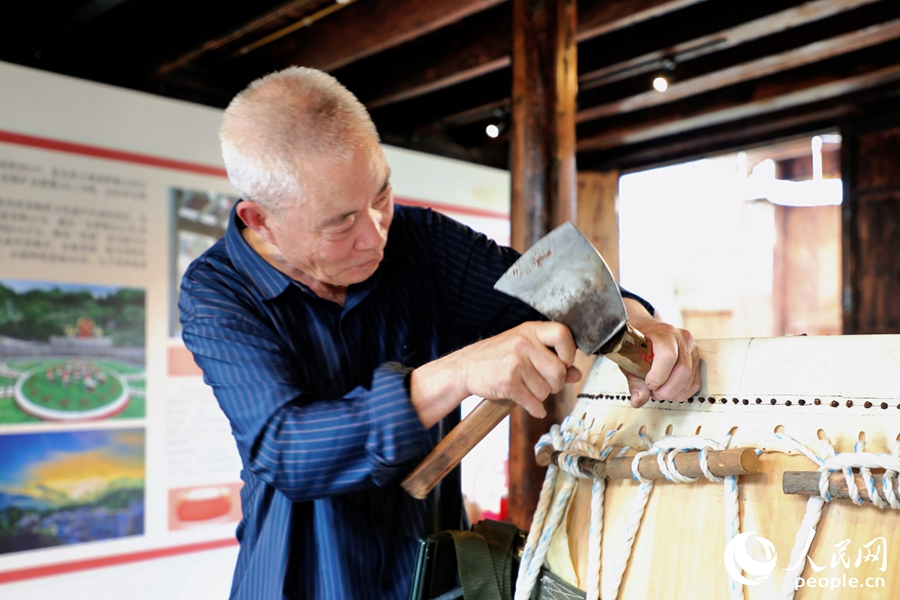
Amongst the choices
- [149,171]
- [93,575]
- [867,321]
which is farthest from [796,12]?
[93,575]

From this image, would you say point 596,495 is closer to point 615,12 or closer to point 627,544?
point 627,544

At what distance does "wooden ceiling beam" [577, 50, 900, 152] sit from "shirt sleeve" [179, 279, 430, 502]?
13.5 feet

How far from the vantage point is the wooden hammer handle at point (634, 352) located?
0.79m

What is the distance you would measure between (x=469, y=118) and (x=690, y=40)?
5.12 feet

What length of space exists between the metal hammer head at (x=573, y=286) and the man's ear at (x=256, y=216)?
44cm

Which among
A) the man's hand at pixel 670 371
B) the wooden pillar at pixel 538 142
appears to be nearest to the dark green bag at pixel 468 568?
the man's hand at pixel 670 371

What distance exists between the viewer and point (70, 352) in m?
3.03

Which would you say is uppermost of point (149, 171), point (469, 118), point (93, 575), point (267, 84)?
point (469, 118)

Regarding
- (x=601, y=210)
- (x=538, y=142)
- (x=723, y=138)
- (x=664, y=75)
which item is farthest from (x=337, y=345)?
(x=601, y=210)

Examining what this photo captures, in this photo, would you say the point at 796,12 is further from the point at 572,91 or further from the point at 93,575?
the point at 93,575

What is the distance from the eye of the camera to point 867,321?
433 cm

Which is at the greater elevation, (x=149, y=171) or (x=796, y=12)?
(x=796, y=12)

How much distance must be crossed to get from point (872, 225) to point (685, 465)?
4279 millimetres

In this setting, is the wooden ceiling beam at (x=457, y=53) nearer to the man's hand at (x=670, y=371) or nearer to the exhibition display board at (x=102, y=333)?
the exhibition display board at (x=102, y=333)
